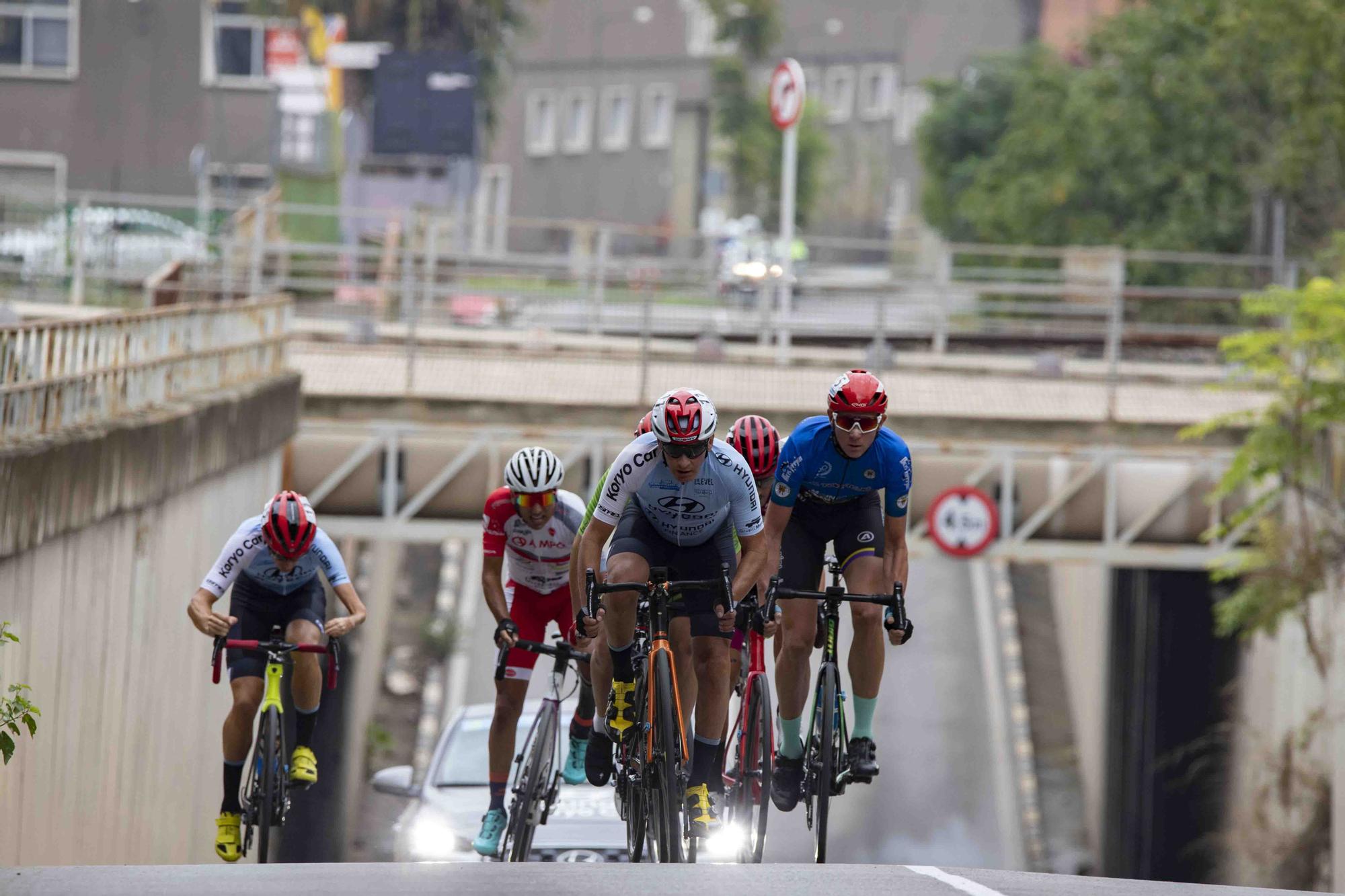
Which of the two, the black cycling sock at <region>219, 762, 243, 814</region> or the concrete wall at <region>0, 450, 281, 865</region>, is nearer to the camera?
the black cycling sock at <region>219, 762, 243, 814</region>

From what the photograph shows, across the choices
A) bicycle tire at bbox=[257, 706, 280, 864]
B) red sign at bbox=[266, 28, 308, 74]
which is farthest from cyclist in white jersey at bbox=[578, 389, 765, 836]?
red sign at bbox=[266, 28, 308, 74]

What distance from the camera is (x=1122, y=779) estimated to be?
104 ft

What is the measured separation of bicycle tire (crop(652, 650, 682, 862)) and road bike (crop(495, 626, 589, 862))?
1646 millimetres

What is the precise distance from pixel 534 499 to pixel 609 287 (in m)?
20.8

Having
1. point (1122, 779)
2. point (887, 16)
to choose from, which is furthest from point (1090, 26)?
point (887, 16)

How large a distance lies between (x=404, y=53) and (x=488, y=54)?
9074 mm

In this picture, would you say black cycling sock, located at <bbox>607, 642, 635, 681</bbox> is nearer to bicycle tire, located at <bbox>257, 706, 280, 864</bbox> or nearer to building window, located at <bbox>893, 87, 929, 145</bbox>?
bicycle tire, located at <bbox>257, 706, 280, 864</bbox>

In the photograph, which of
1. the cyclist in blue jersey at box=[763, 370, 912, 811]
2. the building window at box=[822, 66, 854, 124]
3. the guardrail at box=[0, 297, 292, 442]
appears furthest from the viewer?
the building window at box=[822, 66, 854, 124]

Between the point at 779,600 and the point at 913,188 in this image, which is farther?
the point at 913,188

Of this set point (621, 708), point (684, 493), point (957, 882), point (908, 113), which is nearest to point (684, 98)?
point (908, 113)

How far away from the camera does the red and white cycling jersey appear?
419 inches

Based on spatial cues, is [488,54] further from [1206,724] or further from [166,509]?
[166,509]

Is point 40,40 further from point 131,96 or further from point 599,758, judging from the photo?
point 599,758

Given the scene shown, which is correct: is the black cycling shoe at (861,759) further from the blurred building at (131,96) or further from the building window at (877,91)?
the building window at (877,91)
